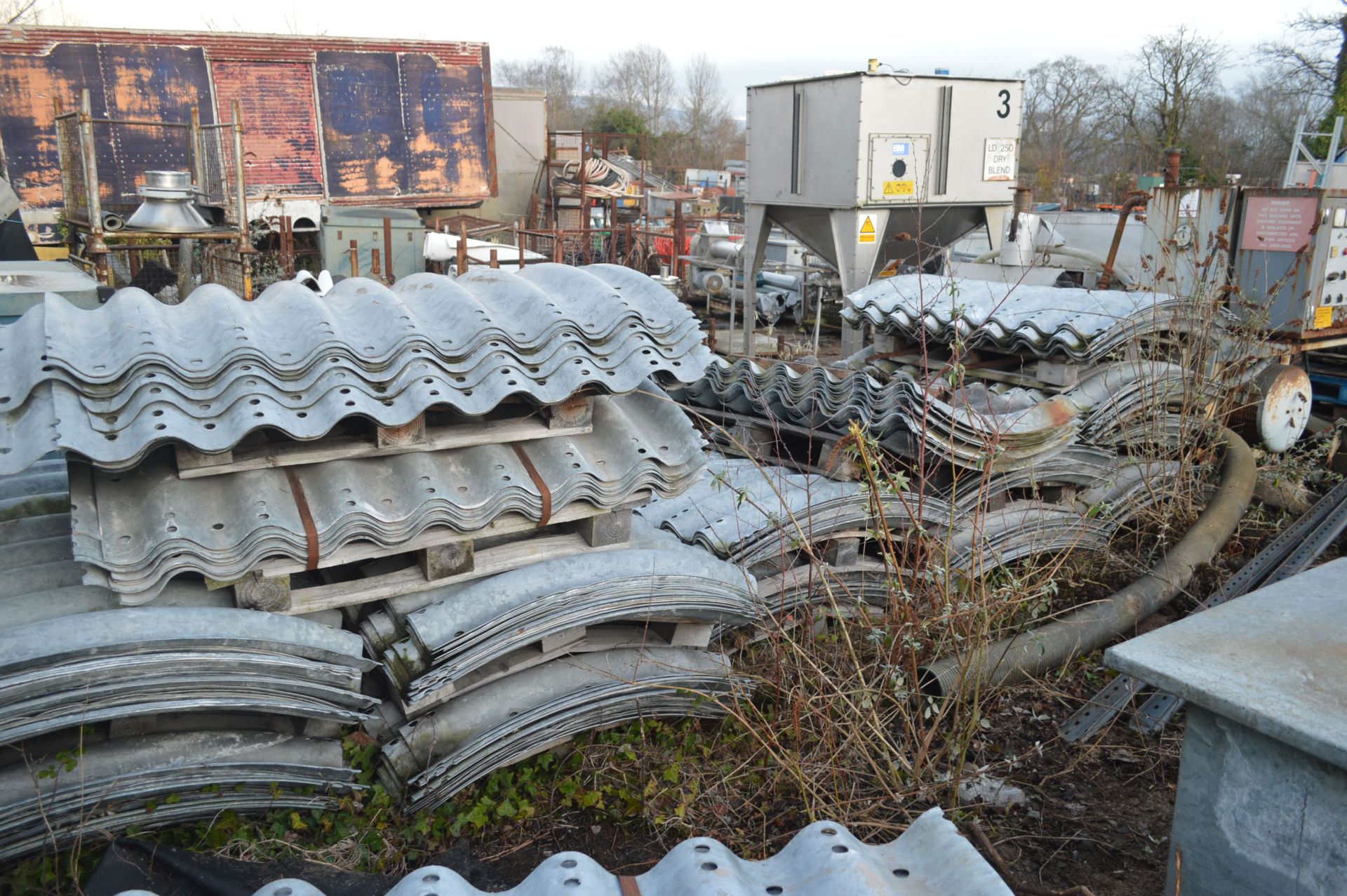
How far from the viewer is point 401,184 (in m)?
22.0

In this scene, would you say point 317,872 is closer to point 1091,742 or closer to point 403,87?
point 1091,742

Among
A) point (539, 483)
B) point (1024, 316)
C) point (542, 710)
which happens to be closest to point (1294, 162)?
point (1024, 316)

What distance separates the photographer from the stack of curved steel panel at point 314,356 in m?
2.87

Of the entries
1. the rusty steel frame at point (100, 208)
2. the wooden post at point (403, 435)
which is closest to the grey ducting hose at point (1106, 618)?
the wooden post at point (403, 435)

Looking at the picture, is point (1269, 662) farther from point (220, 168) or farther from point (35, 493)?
point (220, 168)

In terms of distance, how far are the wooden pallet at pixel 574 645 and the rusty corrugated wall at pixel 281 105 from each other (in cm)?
1907

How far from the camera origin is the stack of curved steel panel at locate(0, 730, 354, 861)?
8.93ft

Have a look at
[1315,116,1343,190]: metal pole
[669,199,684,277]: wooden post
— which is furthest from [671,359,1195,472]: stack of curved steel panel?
[669,199,684,277]: wooden post

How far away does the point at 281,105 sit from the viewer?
20.5 m

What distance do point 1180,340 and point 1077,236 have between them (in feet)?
34.6

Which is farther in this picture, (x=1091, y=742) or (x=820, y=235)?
(x=820, y=235)

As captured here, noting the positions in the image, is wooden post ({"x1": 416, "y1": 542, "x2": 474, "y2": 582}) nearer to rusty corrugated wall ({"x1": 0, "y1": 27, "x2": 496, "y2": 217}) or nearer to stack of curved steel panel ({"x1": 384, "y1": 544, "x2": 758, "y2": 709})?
stack of curved steel panel ({"x1": 384, "y1": 544, "x2": 758, "y2": 709})

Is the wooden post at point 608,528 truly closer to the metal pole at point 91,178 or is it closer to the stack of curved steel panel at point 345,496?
the stack of curved steel panel at point 345,496

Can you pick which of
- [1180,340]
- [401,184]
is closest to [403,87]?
[401,184]
